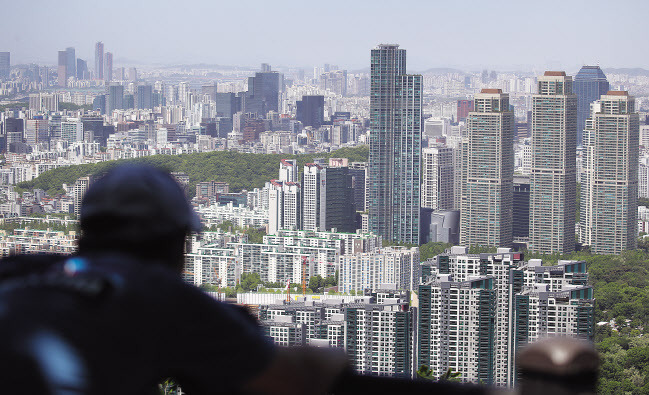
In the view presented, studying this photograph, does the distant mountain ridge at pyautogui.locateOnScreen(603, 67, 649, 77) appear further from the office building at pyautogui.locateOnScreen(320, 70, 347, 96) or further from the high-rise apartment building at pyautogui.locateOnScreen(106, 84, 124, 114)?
the high-rise apartment building at pyautogui.locateOnScreen(106, 84, 124, 114)

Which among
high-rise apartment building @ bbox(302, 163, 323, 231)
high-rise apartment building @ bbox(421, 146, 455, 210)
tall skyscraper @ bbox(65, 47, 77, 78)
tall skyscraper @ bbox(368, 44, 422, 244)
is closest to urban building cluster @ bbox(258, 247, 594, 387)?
high-rise apartment building @ bbox(302, 163, 323, 231)

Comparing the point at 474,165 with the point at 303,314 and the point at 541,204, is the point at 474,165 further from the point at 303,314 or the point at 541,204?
the point at 303,314

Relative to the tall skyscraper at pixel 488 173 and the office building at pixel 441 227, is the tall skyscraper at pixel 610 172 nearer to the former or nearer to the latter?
the tall skyscraper at pixel 488 173

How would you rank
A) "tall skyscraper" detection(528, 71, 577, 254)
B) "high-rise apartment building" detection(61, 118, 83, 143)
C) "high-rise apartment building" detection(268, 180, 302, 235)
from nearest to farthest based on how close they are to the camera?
"tall skyscraper" detection(528, 71, 577, 254), "high-rise apartment building" detection(268, 180, 302, 235), "high-rise apartment building" detection(61, 118, 83, 143)

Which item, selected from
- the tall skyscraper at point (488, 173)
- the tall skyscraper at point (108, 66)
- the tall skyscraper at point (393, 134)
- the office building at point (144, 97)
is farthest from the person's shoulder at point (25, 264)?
the office building at point (144, 97)

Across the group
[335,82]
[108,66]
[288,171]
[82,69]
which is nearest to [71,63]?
[82,69]

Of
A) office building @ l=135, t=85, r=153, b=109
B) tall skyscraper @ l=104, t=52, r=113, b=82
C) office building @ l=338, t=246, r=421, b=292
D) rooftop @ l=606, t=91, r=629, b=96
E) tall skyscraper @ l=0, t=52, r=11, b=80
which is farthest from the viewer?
office building @ l=135, t=85, r=153, b=109
